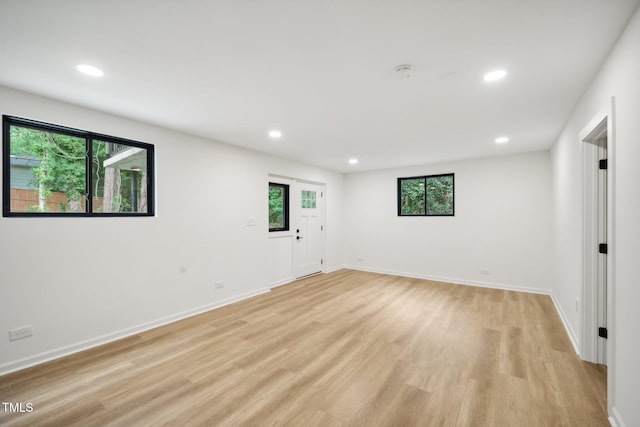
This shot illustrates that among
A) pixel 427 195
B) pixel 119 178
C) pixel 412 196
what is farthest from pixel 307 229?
pixel 119 178

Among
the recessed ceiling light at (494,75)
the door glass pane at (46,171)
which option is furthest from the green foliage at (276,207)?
the recessed ceiling light at (494,75)

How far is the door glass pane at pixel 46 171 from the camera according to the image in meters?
2.48

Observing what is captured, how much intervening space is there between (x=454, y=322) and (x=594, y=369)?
1288 mm

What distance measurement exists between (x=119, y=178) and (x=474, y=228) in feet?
19.2

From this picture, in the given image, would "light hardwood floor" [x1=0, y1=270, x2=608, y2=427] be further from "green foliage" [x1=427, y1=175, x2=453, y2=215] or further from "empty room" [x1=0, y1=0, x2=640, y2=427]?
"green foliage" [x1=427, y1=175, x2=453, y2=215]

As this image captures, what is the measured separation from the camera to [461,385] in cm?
216

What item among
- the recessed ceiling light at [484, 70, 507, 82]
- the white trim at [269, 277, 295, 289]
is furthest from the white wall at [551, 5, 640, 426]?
the white trim at [269, 277, 295, 289]

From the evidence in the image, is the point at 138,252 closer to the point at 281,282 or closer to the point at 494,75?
the point at 281,282

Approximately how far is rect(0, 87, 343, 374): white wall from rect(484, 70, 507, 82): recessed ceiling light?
3537 millimetres

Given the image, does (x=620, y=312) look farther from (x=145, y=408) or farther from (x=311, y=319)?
(x=145, y=408)

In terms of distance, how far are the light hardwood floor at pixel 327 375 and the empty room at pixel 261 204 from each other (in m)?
0.02

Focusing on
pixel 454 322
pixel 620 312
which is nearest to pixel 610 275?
pixel 620 312

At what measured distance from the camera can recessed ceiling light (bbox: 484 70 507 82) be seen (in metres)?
2.13

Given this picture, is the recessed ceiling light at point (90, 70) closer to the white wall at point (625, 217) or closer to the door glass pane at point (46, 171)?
the door glass pane at point (46, 171)
